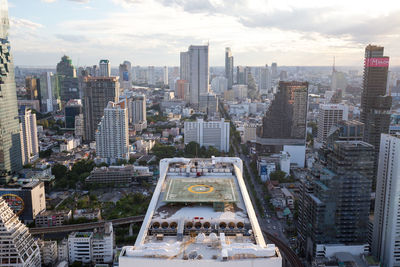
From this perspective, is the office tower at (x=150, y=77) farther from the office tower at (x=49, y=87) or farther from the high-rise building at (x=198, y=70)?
the high-rise building at (x=198, y=70)

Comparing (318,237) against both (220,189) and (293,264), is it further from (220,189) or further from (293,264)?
(220,189)

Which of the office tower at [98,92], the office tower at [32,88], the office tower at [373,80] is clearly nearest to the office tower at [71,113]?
the office tower at [98,92]

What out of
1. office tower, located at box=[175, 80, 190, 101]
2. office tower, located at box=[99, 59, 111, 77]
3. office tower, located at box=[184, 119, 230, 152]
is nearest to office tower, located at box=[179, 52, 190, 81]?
office tower, located at box=[175, 80, 190, 101]

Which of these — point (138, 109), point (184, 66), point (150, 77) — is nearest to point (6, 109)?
point (138, 109)

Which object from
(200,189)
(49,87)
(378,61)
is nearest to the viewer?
(200,189)

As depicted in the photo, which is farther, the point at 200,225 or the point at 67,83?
the point at 67,83

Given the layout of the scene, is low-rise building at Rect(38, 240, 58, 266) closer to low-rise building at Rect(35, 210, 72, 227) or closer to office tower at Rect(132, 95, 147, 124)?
low-rise building at Rect(35, 210, 72, 227)

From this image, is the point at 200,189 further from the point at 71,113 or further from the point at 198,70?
the point at 198,70
